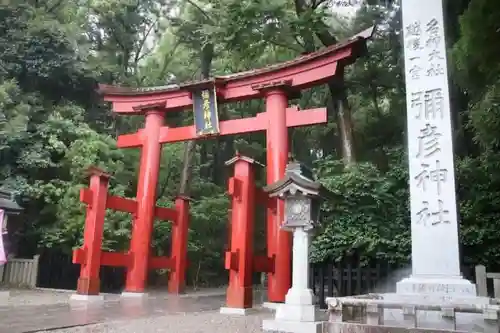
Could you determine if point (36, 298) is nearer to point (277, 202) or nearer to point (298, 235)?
point (277, 202)

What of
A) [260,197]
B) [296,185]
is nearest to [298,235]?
[296,185]

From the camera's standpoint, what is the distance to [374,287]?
30.4 feet

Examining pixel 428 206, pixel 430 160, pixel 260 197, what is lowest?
pixel 428 206

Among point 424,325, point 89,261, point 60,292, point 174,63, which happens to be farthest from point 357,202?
point 174,63

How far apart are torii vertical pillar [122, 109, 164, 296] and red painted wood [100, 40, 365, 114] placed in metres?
0.64

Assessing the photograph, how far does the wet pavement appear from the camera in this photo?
6.65 m

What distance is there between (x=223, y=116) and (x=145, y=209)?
8598 millimetres

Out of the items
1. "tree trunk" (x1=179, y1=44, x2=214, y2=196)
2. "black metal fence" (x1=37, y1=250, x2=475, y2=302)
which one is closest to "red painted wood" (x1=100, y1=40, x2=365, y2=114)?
"black metal fence" (x1=37, y1=250, x2=475, y2=302)

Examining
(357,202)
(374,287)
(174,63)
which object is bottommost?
(374,287)

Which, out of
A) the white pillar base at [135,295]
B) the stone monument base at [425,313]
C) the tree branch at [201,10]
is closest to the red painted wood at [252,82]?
the white pillar base at [135,295]

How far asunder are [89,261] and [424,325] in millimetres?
8059

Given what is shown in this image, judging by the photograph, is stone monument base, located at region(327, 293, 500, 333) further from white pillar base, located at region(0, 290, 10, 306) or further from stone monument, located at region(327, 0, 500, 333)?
white pillar base, located at region(0, 290, 10, 306)

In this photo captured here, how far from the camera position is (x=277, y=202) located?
1032 cm

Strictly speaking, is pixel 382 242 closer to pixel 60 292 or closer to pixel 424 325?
pixel 424 325
